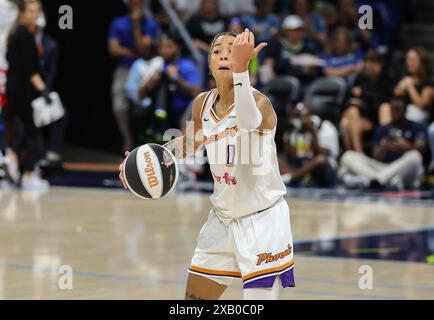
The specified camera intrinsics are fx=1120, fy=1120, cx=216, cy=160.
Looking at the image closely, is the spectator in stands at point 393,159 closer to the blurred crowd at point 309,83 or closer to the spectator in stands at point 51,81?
the blurred crowd at point 309,83

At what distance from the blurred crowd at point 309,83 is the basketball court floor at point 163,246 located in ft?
5.31

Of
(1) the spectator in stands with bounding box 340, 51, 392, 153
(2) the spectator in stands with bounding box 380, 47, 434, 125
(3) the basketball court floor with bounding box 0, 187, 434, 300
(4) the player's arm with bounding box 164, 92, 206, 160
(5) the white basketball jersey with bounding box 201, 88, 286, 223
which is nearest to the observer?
(5) the white basketball jersey with bounding box 201, 88, 286, 223

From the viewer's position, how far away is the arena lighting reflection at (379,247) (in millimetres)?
9758

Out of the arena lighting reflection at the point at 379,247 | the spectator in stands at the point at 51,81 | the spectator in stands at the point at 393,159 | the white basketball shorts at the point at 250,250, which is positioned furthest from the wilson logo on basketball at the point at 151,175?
the spectator in stands at the point at 51,81

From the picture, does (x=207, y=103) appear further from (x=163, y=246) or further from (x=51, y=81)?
(x=51, y=81)

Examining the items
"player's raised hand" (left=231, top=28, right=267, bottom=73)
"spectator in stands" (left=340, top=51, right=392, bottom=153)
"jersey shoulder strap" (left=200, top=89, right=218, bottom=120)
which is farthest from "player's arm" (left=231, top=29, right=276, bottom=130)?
"spectator in stands" (left=340, top=51, right=392, bottom=153)

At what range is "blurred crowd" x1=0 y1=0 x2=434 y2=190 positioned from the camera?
15555mm

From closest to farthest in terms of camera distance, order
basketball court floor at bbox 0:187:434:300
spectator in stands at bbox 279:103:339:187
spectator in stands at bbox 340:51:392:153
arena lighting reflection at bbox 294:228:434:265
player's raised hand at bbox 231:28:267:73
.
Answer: player's raised hand at bbox 231:28:267:73, basketball court floor at bbox 0:187:434:300, arena lighting reflection at bbox 294:228:434:265, spectator in stands at bbox 279:103:339:187, spectator in stands at bbox 340:51:392:153

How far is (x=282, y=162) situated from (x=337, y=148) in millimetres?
815

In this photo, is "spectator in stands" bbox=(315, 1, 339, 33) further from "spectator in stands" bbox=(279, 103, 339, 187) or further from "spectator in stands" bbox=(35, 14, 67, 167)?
"spectator in stands" bbox=(35, 14, 67, 167)

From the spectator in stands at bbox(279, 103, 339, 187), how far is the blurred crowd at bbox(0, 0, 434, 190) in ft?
0.05

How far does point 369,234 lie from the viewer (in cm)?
1112

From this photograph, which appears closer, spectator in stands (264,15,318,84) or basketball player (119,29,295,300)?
basketball player (119,29,295,300)
